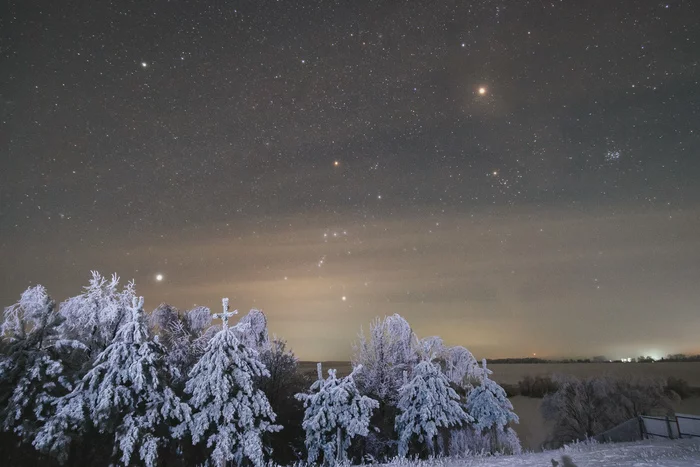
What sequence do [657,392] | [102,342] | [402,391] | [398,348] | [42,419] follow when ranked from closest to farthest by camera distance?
[42,419] < [102,342] < [402,391] < [398,348] < [657,392]

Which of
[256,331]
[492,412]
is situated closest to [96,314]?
[256,331]

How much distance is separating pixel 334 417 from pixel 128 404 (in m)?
9.84

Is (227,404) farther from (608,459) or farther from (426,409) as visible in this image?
(608,459)

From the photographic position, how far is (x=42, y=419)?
657 inches

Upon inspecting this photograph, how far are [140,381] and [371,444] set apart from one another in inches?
724

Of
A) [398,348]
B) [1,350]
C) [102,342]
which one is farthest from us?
[398,348]

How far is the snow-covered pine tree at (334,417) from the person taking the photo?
2216 cm

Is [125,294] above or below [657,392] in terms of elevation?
above

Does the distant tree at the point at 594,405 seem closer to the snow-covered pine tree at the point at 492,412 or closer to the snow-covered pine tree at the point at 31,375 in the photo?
the snow-covered pine tree at the point at 492,412

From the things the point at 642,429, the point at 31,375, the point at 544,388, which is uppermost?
the point at 31,375

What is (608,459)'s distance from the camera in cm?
1174

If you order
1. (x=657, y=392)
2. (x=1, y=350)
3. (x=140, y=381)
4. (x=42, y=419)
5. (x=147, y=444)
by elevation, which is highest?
(x=1, y=350)

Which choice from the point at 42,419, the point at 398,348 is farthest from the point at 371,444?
the point at 42,419

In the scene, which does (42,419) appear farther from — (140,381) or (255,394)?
(255,394)
